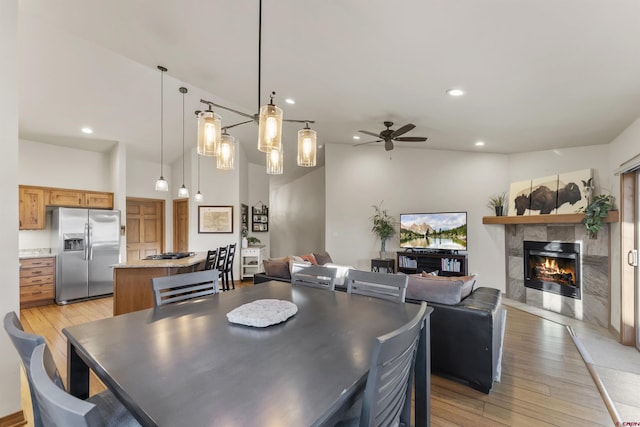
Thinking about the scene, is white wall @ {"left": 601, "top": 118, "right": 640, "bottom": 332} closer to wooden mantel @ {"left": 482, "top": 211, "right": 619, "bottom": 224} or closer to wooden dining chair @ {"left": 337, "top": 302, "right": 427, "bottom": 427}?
wooden mantel @ {"left": 482, "top": 211, "right": 619, "bottom": 224}

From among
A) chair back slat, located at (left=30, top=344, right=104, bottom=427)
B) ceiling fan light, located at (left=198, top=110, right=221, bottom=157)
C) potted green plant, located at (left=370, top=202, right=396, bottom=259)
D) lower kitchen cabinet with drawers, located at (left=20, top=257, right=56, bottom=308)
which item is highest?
ceiling fan light, located at (left=198, top=110, right=221, bottom=157)

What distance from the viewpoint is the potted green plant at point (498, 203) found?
5.36 metres

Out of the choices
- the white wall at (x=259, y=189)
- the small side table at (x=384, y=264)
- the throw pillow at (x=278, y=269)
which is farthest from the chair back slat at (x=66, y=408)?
the white wall at (x=259, y=189)

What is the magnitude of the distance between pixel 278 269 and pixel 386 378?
9.33 ft

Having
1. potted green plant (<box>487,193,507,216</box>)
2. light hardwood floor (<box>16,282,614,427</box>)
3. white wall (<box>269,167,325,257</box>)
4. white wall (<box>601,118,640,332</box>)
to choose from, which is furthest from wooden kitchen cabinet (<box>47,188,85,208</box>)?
white wall (<box>601,118,640,332</box>)

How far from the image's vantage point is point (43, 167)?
5.29 m

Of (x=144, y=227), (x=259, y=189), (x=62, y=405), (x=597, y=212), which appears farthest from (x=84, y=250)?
(x=597, y=212)

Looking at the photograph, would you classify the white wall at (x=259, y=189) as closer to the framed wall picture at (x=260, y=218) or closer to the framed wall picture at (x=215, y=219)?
the framed wall picture at (x=260, y=218)

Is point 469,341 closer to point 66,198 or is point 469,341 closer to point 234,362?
point 234,362

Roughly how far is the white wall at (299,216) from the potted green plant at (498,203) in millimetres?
3984

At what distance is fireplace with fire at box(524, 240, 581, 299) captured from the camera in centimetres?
436

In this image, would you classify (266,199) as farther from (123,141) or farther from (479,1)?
(479,1)

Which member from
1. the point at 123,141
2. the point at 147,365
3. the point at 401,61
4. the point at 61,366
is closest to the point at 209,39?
the point at 401,61

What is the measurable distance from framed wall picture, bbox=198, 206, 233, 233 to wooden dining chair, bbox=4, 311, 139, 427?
5466 millimetres
